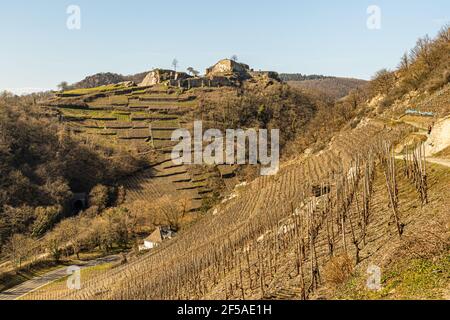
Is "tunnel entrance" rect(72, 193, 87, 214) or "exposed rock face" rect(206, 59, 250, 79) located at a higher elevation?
"exposed rock face" rect(206, 59, 250, 79)

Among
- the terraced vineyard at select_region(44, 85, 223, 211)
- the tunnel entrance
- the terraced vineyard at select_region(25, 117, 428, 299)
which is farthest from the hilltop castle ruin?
the terraced vineyard at select_region(25, 117, 428, 299)

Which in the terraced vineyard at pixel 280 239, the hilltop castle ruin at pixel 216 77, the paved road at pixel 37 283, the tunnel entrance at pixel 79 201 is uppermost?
the hilltop castle ruin at pixel 216 77

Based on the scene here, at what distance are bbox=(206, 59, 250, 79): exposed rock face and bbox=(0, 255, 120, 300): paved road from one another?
3548 inches

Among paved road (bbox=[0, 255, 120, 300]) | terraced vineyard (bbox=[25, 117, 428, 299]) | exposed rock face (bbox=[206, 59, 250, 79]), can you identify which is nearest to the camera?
terraced vineyard (bbox=[25, 117, 428, 299])

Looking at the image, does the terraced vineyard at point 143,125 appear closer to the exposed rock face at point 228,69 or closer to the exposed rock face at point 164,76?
the exposed rock face at point 164,76

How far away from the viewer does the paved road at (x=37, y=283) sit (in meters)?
30.8

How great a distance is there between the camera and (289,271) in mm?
11695

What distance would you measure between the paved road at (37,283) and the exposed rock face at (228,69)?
90128 mm

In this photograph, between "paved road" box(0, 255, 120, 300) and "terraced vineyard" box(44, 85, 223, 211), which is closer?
"paved road" box(0, 255, 120, 300)

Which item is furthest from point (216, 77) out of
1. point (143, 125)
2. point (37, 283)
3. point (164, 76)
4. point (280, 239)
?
point (280, 239)

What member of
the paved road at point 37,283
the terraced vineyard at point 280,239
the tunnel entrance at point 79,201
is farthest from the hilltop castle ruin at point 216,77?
the terraced vineyard at point 280,239

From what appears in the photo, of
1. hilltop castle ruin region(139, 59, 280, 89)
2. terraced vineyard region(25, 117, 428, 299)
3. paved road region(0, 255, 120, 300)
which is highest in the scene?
hilltop castle ruin region(139, 59, 280, 89)

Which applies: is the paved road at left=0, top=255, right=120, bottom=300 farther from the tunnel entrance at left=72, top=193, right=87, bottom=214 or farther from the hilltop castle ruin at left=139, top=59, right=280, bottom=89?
the hilltop castle ruin at left=139, top=59, right=280, bottom=89

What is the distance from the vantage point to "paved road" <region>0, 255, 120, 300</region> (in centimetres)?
3084
